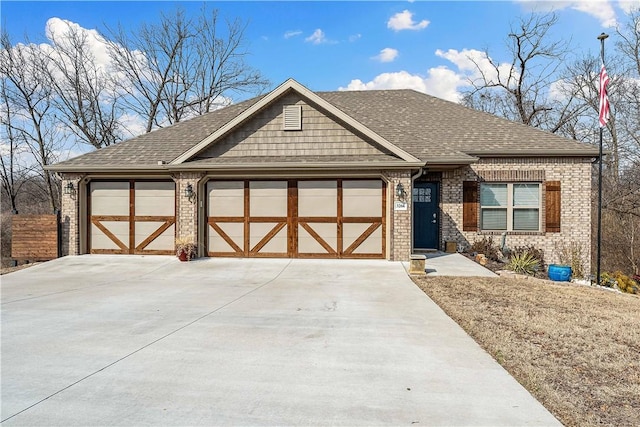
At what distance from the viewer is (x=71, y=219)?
12.3 m

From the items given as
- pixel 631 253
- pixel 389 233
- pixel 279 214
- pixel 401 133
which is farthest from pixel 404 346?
pixel 631 253

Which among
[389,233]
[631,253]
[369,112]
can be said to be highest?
[369,112]

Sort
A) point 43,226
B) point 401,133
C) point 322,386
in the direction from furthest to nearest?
point 401,133 → point 43,226 → point 322,386

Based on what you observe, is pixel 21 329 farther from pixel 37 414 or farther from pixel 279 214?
pixel 279 214

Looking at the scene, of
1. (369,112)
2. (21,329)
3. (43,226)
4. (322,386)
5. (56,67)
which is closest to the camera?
(322,386)

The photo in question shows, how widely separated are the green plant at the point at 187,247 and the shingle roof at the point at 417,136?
2.55 metres

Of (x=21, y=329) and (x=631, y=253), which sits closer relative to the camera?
(x=21, y=329)

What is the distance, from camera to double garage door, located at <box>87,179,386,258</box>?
37.3 feet

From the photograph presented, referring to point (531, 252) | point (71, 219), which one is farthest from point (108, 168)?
Result: point (531, 252)

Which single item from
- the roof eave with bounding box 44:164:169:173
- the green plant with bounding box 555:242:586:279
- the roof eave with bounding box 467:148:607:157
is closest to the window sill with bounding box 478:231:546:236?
the green plant with bounding box 555:242:586:279

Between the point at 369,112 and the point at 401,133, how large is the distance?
3.21 metres

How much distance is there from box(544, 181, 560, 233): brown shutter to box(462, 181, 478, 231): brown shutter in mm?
2268

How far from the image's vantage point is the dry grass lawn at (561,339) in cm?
337

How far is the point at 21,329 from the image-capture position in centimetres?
538
